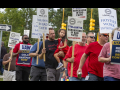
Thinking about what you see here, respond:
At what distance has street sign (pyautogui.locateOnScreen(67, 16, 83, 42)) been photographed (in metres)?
7.78

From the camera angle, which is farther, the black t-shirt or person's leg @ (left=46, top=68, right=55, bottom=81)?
the black t-shirt

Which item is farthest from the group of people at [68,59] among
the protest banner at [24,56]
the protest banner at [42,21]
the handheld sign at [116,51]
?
the handheld sign at [116,51]

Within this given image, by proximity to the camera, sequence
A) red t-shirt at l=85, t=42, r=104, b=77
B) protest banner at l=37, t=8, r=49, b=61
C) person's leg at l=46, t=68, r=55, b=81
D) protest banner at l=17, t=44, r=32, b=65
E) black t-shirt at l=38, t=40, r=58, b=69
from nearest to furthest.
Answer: red t-shirt at l=85, t=42, r=104, b=77 → person's leg at l=46, t=68, r=55, b=81 → black t-shirt at l=38, t=40, r=58, b=69 → protest banner at l=37, t=8, r=49, b=61 → protest banner at l=17, t=44, r=32, b=65

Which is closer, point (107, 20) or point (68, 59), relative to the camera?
point (107, 20)

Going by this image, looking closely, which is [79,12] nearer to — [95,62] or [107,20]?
[107,20]

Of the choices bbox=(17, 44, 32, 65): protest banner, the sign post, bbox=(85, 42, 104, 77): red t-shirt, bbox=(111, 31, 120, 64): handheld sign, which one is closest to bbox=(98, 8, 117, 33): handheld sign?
the sign post

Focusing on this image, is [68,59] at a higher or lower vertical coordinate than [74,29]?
lower

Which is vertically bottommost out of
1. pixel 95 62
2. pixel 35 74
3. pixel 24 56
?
pixel 35 74

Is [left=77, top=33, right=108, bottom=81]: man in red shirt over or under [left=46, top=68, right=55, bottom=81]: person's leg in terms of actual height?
over

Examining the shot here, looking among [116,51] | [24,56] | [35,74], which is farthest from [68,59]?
[24,56]

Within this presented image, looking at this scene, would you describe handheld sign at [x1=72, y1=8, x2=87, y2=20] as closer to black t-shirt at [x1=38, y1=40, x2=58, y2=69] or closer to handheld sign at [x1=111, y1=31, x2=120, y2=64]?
black t-shirt at [x1=38, y1=40, x2=58, y2=69]

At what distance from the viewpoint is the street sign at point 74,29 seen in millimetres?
7781

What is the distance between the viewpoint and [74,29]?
25.8ft
